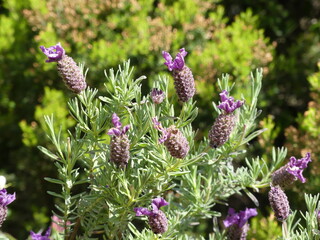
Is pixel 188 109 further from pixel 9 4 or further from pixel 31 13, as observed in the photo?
pixel 9 4

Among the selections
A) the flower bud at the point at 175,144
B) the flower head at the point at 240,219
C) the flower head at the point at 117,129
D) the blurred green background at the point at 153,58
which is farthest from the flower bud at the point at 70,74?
the blurred green background at the point at 153,58

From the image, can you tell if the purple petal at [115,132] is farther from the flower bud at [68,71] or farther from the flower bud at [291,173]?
the flower bud at [291,173]

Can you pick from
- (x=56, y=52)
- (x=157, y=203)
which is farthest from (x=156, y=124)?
(x=56, y=52)

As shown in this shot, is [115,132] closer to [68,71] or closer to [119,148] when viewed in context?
[119,148]

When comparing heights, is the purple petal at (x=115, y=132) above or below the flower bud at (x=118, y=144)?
above

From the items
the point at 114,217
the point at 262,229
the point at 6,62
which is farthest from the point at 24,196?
the point at 114,217

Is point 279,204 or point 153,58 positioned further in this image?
point 153,58

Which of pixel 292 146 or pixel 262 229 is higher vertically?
pixel 292 146

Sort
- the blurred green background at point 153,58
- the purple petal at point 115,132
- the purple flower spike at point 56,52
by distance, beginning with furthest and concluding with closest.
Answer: the blurred green background at point 153,58
the purple flower spike at point 56,52
the purple petal at point 115,132
